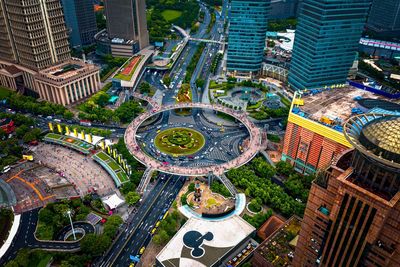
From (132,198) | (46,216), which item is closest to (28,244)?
(46,216)

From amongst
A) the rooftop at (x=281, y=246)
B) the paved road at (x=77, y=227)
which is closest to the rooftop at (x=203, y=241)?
the rooftop at (x=281, y=246)

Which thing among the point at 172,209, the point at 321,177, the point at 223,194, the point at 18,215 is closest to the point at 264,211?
the point at 223,194

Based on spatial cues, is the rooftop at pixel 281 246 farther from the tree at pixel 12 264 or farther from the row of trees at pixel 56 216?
the tree at pixel 12 264

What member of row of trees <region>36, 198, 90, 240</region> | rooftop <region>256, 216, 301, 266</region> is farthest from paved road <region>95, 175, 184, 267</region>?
rooftop <region>256, 216, 301, 266</region>

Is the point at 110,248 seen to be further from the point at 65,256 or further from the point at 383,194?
the point at 383,194

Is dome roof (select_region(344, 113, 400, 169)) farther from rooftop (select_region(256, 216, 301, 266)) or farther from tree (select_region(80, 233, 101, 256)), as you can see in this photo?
tree (select_region(80, 233, 101, 256))

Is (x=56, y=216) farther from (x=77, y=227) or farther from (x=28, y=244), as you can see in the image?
(x=28, y=244)

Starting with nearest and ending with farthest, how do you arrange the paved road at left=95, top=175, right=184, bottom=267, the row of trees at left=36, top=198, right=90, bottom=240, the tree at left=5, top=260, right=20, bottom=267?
the tree at left=5, top=260, right=20, bottom=267, the paved road at left=95, top=175, right=184, bottom=267, the row of trees at left=36, top=198, right=90, bottom=240
